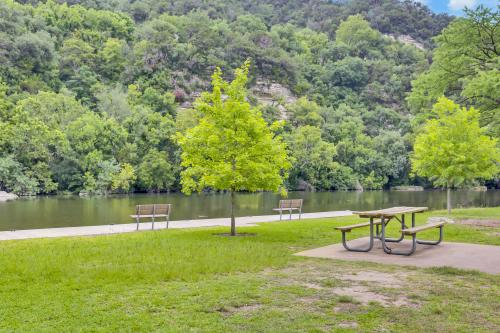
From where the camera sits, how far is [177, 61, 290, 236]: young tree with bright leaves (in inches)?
578

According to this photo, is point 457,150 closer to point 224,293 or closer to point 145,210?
point 145,210

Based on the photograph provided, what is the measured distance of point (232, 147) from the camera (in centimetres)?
1498

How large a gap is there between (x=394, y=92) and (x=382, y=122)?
1859 cm

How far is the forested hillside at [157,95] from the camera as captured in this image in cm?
5944

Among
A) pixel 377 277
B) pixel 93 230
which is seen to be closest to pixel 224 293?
pixel 377 277

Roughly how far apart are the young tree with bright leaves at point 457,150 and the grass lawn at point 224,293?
13.8 m

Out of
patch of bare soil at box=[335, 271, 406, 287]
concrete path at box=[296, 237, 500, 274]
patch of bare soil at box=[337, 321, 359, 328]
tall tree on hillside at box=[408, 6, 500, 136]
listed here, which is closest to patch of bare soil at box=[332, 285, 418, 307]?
patch of bare soil at box=[335, 271, 406, 287]

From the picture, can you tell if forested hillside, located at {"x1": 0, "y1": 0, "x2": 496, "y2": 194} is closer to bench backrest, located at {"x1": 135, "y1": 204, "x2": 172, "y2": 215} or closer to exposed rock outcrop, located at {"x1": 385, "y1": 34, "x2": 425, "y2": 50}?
exposed rock outcrop, located at {"x1": 385, "y1": 34, "x2": 425, "y2": 50}

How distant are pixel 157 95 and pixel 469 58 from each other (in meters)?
65.5

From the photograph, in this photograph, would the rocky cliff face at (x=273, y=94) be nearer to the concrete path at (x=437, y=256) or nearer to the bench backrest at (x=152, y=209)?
the bench backrest at (x=152, y=209)

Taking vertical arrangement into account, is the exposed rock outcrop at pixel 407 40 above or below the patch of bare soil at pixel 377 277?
above

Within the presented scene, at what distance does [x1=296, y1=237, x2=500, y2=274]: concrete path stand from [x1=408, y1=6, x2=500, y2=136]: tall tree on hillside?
1228 centimetres

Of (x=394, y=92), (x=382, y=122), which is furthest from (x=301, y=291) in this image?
(x=394, y=92)

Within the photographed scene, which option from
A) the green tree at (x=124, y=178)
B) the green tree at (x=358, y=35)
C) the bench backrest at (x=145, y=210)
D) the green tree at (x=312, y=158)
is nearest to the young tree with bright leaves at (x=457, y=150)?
the bench backrest at (x=145, y=210)
